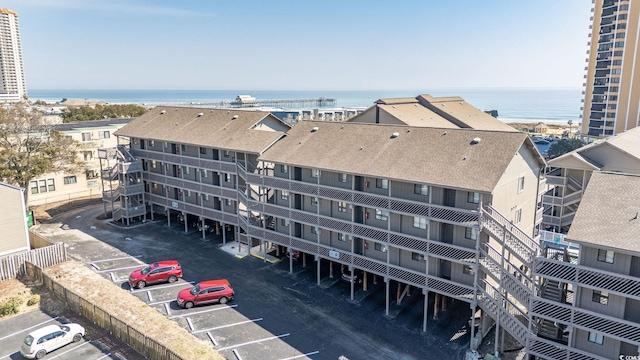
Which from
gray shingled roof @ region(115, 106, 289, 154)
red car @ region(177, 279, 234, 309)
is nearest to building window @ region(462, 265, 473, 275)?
red car @ region(177, 279, 234, 309)

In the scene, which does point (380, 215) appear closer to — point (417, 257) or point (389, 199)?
point (389, 199)

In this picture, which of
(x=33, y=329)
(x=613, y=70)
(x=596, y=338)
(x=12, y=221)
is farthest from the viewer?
(x=613, y=70)

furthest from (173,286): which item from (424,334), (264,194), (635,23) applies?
(635,23)

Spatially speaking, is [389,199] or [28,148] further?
[28,148]

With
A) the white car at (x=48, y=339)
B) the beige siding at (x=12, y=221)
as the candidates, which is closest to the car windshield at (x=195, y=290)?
the white car at (x=48, y=339)

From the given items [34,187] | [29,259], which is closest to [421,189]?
[29,259]
